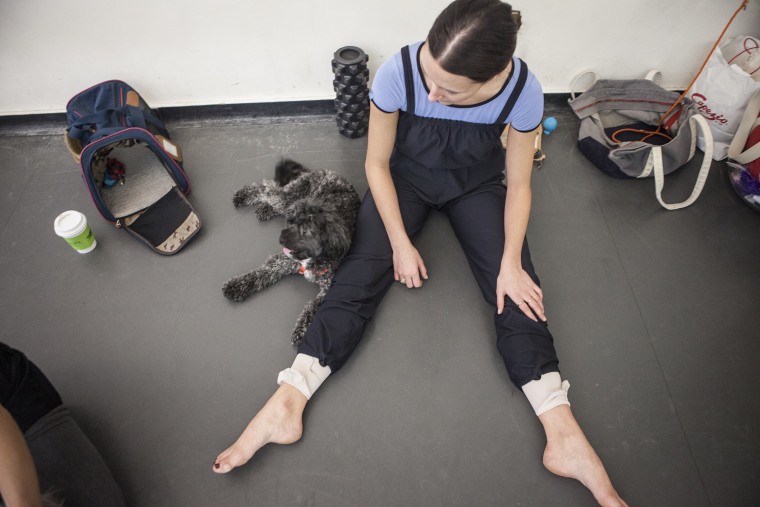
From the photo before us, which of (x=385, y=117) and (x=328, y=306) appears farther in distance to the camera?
(x=328, y=306)

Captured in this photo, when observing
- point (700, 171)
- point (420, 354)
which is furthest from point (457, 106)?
point (700, 171)

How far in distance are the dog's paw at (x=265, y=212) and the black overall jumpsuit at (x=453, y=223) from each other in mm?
433

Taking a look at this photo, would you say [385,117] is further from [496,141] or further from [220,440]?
[220,440]

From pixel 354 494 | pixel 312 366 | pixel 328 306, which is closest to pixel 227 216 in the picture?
pixel 328 306

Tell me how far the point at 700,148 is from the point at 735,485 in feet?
4.73

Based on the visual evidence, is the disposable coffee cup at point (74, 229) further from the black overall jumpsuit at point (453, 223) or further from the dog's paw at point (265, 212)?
the black overall jumpsuit at point (453, 223)

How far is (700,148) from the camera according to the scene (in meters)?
1.90

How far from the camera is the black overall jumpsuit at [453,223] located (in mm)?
1227

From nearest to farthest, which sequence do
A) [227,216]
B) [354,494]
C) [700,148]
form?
[354,494] → [227,216] → [700,148]

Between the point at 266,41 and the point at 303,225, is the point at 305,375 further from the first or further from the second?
the point at 266,41

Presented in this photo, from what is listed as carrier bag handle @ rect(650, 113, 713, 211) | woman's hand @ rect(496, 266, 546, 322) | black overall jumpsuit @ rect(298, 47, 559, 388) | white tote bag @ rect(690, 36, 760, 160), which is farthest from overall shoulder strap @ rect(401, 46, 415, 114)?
white tote bag @ rect(690, 36, 760, 160)

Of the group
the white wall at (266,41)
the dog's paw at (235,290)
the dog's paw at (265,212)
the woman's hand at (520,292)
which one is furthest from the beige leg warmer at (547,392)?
the white wall at (266,41)

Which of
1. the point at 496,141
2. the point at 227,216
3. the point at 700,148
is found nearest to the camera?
the point at 496,141

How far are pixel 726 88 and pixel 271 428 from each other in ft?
7.39
